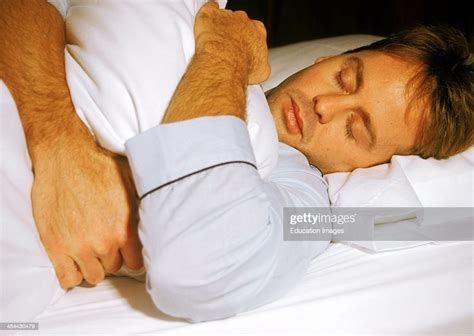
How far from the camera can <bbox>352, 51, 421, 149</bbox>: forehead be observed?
1.29m

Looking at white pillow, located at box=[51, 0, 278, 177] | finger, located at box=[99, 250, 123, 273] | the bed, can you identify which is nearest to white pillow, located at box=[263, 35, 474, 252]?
the bed

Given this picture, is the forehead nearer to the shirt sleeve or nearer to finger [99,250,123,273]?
the shirt sleeve

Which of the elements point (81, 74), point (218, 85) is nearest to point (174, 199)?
point (218, 85)

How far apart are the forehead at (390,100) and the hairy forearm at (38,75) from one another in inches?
25.9

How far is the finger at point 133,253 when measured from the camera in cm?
96

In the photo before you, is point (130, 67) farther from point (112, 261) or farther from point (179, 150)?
point (112, 261)

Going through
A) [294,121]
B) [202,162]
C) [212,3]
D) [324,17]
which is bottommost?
[324,17]

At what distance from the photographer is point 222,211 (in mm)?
837

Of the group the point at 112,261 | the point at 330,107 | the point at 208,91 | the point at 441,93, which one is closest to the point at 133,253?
the point at 112,261

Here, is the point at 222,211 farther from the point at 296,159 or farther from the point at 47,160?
the point at 296,159

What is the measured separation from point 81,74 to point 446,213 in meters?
0.83

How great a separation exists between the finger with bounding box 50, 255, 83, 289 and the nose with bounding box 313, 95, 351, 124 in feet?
2.07

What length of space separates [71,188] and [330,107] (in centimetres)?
62

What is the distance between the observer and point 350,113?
1293 millimetres
